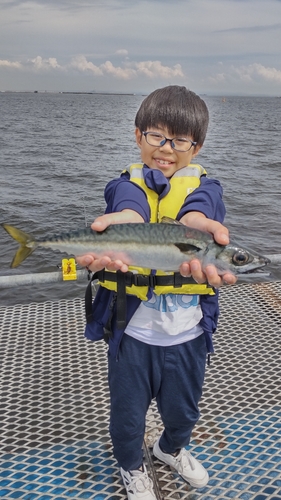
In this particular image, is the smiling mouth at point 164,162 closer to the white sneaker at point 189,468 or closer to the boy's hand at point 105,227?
the boy's hand at point 105,227

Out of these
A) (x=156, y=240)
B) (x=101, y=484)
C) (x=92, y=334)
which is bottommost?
(x=101, y=484)

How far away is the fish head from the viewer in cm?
265

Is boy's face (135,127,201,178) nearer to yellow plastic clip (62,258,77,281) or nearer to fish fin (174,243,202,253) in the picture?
fish fin (174,243,202,253)

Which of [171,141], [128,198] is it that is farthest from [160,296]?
[171,141]

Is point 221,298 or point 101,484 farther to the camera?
point 221,298

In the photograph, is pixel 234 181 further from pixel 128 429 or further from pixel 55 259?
pixel 128 429

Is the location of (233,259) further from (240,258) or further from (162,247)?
(162,247)

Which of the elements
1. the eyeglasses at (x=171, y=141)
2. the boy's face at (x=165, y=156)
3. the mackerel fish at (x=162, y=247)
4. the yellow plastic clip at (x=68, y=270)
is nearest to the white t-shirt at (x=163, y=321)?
the mackerel fish at (x=162, y=247)

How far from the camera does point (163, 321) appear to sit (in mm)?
2992

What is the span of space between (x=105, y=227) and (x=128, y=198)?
27 centimetres

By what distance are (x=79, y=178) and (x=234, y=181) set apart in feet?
26.3

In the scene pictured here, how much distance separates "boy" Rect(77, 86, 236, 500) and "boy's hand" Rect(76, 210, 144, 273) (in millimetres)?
12

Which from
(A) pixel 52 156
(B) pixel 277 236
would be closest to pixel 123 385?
(B) pixel 277 236

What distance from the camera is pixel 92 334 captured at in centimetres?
311
